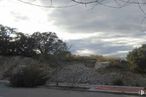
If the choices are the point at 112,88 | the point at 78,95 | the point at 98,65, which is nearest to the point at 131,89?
the point at 112,88

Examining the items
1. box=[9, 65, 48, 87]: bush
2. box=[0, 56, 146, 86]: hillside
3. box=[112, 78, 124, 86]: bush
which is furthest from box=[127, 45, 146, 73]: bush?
box=[9, 65, 48, 87]: bush

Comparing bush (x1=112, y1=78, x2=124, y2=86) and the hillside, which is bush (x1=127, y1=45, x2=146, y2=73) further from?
bush (x1=112, y1=78, x2=124, y2=86)

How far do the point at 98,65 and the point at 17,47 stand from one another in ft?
28.8

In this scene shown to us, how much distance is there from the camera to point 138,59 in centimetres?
2794

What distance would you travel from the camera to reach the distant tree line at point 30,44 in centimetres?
3516

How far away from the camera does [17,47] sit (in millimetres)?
36906

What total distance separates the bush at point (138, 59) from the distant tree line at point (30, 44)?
7776 mm

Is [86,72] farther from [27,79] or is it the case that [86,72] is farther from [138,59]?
[27,79]

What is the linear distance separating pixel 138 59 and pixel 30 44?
11724mm

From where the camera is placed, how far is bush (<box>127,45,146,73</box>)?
Answer: 27875mm

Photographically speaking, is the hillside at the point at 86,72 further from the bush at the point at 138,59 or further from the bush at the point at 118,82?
the bush at the point at 138,59

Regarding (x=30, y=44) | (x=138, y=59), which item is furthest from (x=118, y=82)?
(x=30, y=44)

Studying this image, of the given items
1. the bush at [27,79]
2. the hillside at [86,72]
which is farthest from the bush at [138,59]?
the bush at [27,79]

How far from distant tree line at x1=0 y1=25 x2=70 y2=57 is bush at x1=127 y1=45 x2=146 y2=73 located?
7776mm
